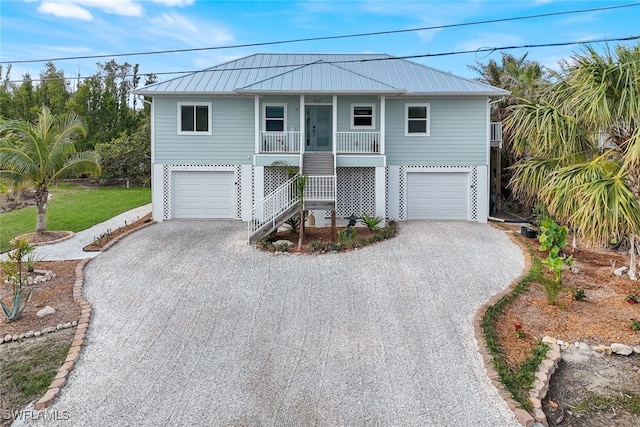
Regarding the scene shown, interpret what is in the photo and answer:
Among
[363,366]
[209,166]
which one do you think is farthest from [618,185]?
[209,166]

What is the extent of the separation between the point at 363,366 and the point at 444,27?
11.1 m

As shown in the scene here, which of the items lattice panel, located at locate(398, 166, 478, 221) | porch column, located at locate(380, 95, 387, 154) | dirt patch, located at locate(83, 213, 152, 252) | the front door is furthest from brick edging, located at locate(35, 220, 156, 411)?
lattice panel, located at locate(398, 166, 478, 221)

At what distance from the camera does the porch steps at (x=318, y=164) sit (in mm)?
14078

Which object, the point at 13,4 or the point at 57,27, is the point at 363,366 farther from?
the point at 57,27

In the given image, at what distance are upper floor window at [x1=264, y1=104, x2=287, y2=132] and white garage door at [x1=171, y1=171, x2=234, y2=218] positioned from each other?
233 cm

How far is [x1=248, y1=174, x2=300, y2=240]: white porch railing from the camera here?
11.9 meters

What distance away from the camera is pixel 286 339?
6.25 metres

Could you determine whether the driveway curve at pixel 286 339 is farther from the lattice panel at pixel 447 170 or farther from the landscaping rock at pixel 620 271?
the lattice panel at pixel 447 170

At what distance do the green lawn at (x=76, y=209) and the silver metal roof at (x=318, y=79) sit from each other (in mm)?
5531

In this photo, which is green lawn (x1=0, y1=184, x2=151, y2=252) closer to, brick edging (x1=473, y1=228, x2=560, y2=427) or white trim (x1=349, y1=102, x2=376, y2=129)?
white trim (x1=349, y1=102, x2=376, y2=129)

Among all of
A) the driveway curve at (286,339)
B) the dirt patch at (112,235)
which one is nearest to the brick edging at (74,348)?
the driveway curve at (286,339)

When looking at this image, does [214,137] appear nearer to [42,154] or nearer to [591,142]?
[42,154]

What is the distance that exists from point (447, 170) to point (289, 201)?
254 inches

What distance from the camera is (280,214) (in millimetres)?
12164
